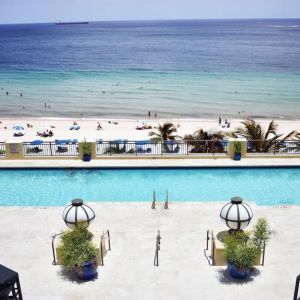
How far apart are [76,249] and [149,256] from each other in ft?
8.30

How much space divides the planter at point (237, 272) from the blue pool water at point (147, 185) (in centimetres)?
719

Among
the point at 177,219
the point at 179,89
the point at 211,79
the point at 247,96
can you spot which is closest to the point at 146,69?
the point at 211,79

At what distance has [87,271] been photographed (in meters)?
11.0

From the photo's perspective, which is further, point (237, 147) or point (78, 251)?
point (237, 147)

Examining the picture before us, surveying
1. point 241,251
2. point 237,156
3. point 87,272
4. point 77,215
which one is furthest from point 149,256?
point 237,156

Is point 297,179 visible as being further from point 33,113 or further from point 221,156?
point 33,113

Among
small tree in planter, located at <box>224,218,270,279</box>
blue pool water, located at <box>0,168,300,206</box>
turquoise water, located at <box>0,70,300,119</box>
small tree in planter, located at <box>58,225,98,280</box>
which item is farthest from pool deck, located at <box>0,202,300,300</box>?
turquoise water, located at <box>0,70,300,119</box>

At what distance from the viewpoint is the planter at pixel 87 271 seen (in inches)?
430

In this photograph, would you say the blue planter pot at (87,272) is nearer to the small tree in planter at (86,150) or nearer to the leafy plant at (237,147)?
the small tree in planter at (86,150)

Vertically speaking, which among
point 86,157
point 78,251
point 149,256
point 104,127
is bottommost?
point 149,256

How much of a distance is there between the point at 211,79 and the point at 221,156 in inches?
2175

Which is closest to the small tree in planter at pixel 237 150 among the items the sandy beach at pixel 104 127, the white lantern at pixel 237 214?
the white lantern at pixel 237 214

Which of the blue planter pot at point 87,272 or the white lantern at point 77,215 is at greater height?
the white lantern at point 77,215

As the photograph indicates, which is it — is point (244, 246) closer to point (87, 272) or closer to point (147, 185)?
point (87, 272)
